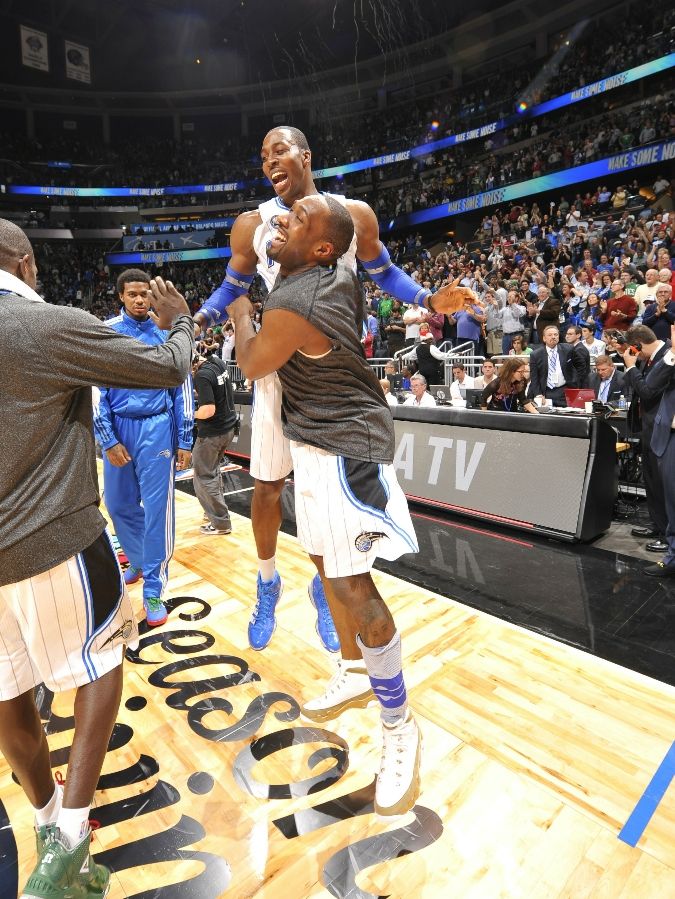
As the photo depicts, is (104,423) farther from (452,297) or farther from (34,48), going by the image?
(34,48)

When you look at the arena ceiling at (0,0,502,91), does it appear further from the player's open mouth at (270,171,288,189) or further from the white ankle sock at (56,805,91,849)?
Answer: the white ankle sock at (56,805,91,849)

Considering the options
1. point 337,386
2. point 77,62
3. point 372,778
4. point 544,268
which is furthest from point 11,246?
point 77,62

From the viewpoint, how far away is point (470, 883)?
5.19 ft

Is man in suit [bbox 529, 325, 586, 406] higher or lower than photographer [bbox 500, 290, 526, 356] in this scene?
lower

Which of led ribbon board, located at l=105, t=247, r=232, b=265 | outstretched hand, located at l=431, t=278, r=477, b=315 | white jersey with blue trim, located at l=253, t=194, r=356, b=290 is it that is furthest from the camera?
led ribbon board, located at l=105, t=247, r=232, b=265

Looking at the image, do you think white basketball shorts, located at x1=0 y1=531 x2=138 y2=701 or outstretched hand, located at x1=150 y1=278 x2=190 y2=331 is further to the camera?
outstretched hand, located at x1=150 y1=278 x2=190 y2=331

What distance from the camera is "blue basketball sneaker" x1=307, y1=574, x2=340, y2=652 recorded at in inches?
107

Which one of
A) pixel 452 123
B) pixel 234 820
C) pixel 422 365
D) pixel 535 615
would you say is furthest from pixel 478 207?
pixel 234 820

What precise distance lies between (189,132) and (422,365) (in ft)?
107

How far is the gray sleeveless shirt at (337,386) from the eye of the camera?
1.65 m

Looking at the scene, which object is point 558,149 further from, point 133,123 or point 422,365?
point 133,123

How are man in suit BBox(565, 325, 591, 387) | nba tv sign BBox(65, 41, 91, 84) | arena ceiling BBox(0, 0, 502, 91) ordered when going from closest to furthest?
man in suit BBox(565, 325, 591, 387) → arena ceiling BBox(0, 0, 502, 91) → nba tv sign BBox(65, 41, 91, 84)

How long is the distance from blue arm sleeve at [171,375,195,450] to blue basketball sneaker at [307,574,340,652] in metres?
1.31

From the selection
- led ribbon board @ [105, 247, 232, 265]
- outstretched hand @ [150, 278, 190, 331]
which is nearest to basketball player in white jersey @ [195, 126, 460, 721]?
outstretched hand @ [150, 278, 190, 331]
